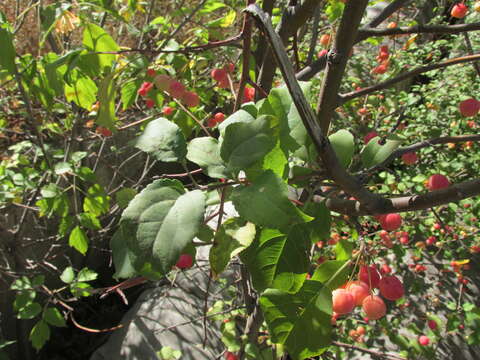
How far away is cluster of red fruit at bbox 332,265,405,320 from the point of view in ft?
1.93

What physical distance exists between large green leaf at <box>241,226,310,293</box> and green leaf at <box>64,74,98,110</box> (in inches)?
24.8

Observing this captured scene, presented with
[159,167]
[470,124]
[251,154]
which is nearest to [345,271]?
[251,154]

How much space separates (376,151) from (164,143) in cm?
32

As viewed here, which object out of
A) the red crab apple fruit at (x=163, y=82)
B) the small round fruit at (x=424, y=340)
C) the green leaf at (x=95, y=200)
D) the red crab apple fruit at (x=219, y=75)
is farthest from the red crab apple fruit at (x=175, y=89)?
the small round fruit at (x=424, y=340)

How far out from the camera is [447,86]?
109 inches

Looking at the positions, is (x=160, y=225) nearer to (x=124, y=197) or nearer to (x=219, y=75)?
(x=124, y=197)

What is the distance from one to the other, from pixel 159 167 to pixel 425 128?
209 centimetres

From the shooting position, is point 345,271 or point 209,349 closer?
point 345,271

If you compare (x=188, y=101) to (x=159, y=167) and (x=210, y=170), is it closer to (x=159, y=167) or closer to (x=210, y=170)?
(x=210, y=170)

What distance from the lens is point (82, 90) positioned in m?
0.86

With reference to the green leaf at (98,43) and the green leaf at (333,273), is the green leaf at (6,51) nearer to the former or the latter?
the green leaf at (98,43)

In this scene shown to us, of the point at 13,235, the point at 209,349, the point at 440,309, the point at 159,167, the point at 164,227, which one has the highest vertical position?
the point at 164,227

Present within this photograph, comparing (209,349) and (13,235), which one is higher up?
(13,235)

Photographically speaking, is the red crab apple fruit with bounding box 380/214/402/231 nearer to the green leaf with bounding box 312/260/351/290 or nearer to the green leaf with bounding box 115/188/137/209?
the green leaf with bounding box 312/260/351/290
